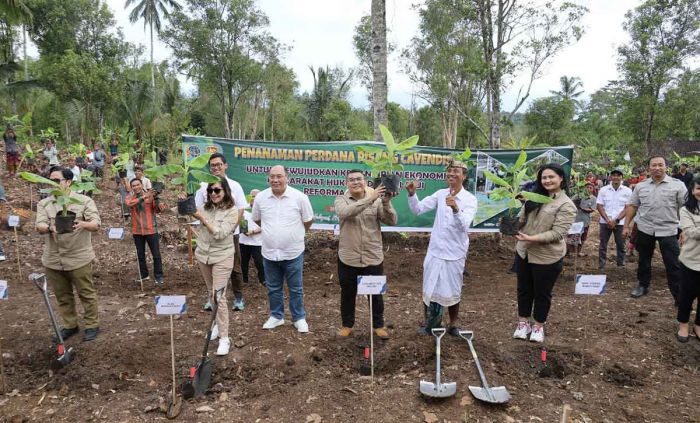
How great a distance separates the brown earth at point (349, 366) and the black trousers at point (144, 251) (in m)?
0.39

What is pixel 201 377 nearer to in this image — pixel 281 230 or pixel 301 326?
pixel 301 326

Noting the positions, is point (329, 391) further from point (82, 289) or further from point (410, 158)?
point (410, 158)

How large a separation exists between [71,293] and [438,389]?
3699 mm

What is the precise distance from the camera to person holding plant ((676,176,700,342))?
3.75m

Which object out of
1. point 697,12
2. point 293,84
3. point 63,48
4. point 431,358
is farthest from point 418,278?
point 293,84

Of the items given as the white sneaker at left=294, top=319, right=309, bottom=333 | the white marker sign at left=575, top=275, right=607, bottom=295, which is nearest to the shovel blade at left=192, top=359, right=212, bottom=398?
the white sneaker at left=294, top=319, right=309, bottom=333

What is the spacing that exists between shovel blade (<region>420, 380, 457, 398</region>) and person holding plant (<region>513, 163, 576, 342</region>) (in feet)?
4.08

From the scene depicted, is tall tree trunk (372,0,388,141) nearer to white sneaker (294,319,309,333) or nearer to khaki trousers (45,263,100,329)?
white sneaker (294,319,309,333)

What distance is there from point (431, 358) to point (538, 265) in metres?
1.27

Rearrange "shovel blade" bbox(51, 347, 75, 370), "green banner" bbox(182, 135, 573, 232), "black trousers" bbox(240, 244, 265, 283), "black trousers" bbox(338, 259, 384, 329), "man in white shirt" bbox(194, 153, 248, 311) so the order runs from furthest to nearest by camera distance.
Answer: "green banner" bbox(182, 135, 573, 232)
"black trousers" bbox(240, 244, 265, 283)
"man in white shirt" bbox(194, 153, 248, 311)
"black trousers" bbox(338, 259, 384, 329)
"shovel blade" bbox(51, 347, 75, 370)

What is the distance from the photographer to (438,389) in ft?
9.75

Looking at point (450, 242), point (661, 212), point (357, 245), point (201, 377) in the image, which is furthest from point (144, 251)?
point (661, 212)

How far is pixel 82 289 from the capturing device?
3.96 m

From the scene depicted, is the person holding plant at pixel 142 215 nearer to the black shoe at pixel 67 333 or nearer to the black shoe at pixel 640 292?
the black shoe at pixel 67 333
